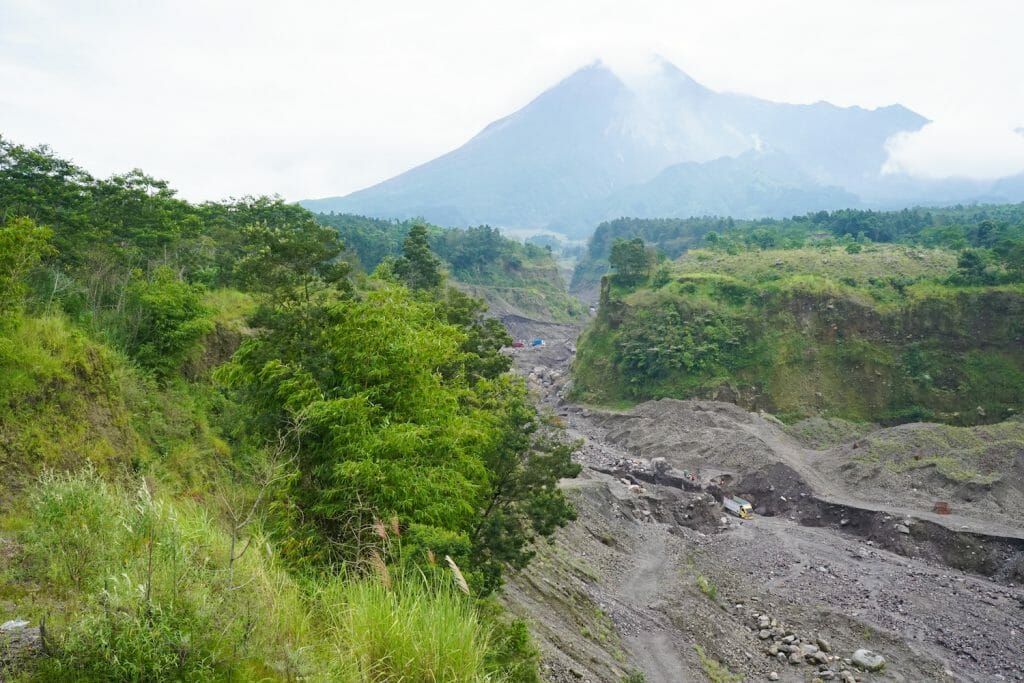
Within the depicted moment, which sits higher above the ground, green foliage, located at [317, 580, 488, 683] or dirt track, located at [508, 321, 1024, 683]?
green foliage, located at [317, 580, 488, 683]

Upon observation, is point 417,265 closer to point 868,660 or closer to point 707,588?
point 707,588

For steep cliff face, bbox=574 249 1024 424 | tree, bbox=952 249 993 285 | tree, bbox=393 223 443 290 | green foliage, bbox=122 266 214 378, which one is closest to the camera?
green foliage, bbox=122 266 214 378

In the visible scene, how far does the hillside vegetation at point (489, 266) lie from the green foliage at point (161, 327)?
206 ft

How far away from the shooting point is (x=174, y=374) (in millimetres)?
19531

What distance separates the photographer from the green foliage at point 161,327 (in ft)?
62.0

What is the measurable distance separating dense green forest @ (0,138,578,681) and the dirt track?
4.80m

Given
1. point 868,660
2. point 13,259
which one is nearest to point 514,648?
point 13,259

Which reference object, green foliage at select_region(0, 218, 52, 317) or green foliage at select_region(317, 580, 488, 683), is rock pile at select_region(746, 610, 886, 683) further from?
green foliage at select_region(0, 218, 52, 317)

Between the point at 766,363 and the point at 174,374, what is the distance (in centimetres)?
4378

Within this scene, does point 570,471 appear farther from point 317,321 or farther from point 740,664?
point 740,664

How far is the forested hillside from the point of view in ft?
146

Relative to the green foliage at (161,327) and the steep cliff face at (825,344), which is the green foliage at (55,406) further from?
the steep cliff face at (825,344)

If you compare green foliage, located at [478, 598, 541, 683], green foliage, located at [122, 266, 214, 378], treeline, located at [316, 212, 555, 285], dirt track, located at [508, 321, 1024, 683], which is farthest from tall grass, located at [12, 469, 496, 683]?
treeline, located at [316, 212, 555, 285]

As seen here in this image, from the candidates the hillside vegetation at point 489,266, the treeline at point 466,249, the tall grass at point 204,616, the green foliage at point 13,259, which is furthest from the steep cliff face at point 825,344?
the tall grass at point 204,616
